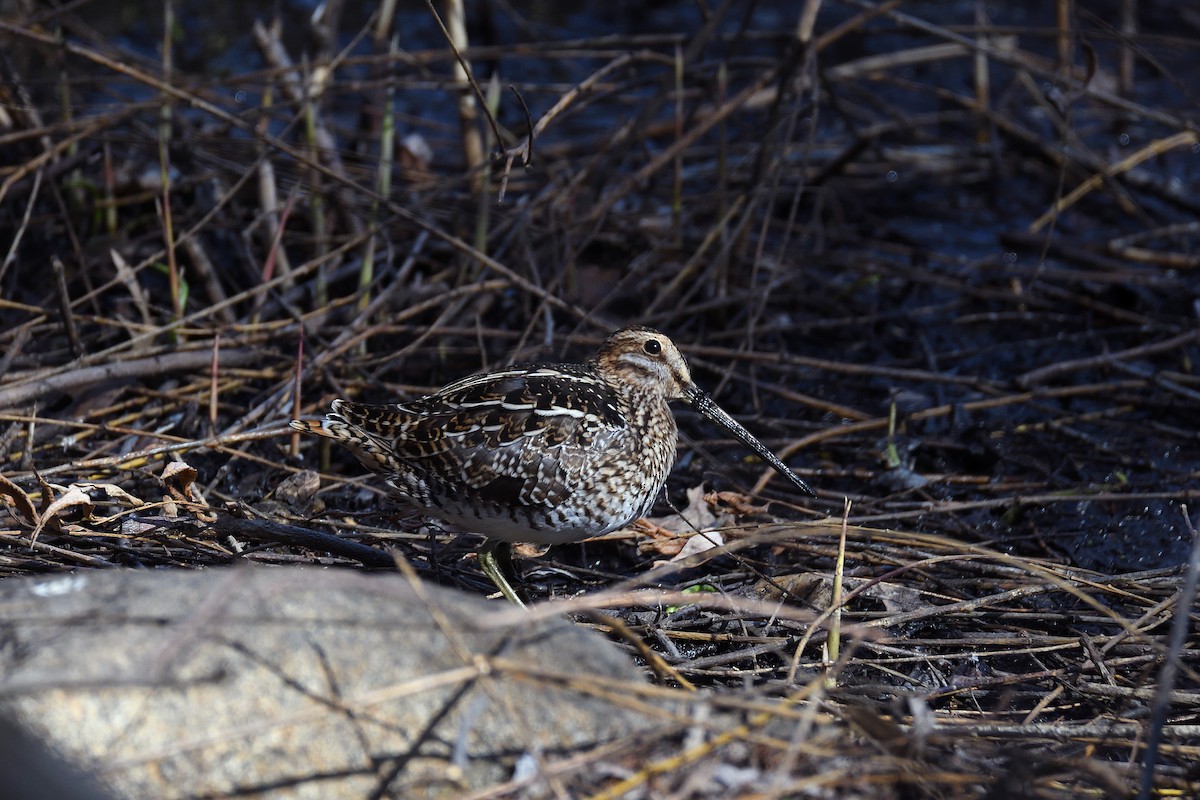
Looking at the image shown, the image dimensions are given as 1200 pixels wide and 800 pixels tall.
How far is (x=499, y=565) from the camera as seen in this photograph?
4.25 meters

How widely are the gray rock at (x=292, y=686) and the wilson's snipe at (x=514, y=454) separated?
4.06 ft

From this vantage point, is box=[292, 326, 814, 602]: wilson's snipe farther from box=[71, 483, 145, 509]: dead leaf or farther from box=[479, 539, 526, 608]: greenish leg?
box=[71, 483, 145, 509]: dead leaf

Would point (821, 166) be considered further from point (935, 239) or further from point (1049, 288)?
point (1049, 288)

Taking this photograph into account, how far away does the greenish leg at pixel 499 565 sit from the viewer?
3900 millimetres

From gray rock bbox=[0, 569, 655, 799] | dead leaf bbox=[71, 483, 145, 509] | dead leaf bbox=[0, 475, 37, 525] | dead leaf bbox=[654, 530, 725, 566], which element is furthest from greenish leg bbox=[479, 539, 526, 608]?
dead leaf bbox=[0, 475, 37, 525]

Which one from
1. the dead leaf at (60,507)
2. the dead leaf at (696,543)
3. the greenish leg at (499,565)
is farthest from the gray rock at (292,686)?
the dead leaf at (696,543)

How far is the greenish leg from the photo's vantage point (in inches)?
154

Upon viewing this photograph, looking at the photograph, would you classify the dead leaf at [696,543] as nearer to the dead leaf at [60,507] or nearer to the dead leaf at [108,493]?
the dead leaf at [108,493]

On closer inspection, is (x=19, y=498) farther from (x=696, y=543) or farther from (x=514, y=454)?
(x=696, y=543)

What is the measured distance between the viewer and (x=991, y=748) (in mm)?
2816

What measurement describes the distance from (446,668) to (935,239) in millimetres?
5156

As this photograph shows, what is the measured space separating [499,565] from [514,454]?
0.56 m

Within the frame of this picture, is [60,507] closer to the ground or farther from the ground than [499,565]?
farther from the ground

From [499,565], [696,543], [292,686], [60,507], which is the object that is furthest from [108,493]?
[696,543]
